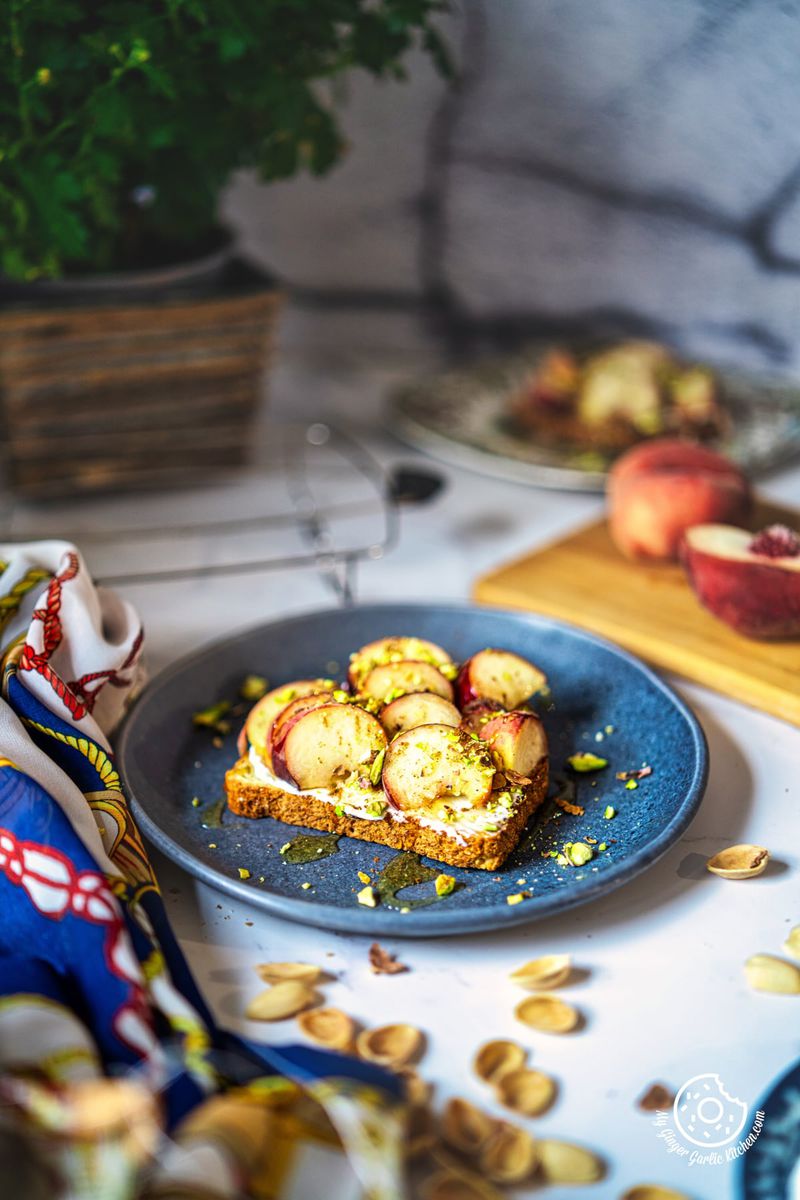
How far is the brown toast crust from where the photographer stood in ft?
2.54

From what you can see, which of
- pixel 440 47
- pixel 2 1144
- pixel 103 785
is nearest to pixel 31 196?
pixel 440 47

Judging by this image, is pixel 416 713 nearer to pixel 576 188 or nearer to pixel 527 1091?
pixel 527 1091

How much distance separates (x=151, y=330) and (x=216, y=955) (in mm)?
808

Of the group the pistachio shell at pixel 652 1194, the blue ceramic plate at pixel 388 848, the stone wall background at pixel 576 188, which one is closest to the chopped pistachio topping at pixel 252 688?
the blue ceramic plate at pixel 388 848

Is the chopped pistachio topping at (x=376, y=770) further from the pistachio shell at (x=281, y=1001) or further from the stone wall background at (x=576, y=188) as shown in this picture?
the stone wall background at (x=576, y=188)

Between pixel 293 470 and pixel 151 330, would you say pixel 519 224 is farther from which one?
pixel 151 330

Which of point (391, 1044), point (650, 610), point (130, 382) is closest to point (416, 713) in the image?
point (391, 1044)

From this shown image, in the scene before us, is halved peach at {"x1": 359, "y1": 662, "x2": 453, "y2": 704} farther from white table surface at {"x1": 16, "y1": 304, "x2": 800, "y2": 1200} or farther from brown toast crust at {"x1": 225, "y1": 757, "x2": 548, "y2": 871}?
white table surface at {"x1": 16, "y1": 304, "x2": 800, "y2": 1200}

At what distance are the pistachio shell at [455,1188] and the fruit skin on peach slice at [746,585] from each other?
0.63m

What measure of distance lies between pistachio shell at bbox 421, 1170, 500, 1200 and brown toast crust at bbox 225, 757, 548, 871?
24 cm

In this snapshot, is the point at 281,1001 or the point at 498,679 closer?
the point at 281,1001

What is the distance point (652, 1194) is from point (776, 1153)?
0.24 feet

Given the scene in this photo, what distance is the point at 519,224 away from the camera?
1.65 metres

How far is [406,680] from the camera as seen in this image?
89 centimetres
